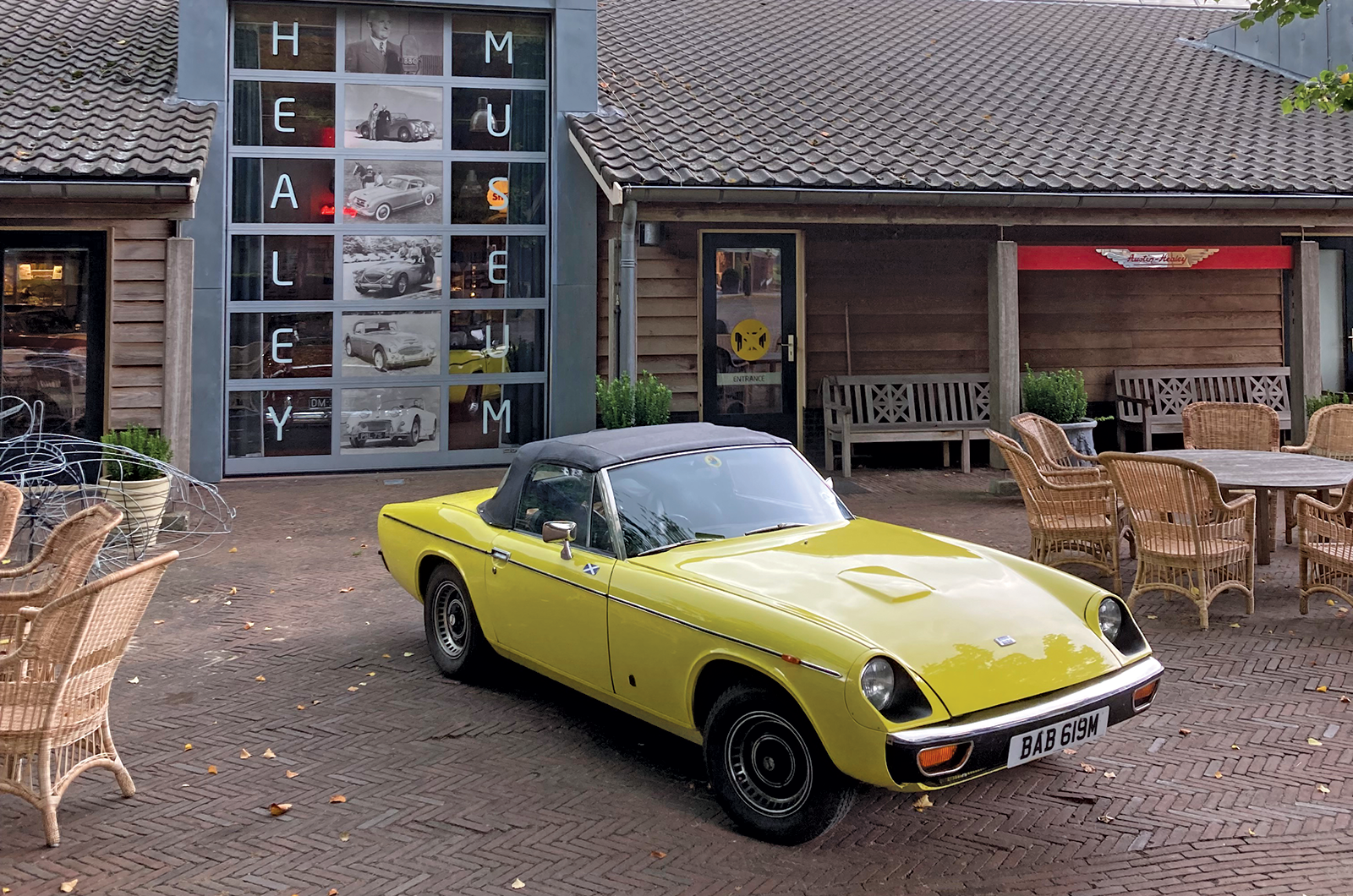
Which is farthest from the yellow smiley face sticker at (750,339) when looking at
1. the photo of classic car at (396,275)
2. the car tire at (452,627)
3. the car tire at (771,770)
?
the car tire at (771,770)

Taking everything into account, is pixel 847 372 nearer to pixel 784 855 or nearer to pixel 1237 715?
pixel 1237 715

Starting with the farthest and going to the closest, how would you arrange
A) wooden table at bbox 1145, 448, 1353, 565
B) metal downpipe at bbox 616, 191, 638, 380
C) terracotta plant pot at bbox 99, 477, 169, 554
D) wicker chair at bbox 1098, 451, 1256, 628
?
metal downpipe at bbox 616, 191, 638, 380 → terracotta plant pot at bbox 99, 477, 169, 554 → wooden table at bbox 1145, 448, 1353, 565 → wicker chair at bbox 1098, 451, 1256, 628

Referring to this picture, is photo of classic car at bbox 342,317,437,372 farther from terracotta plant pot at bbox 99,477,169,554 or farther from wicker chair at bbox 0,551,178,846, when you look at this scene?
wicker chair at bbox 0,551,178,846

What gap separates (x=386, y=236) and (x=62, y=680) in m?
9.46

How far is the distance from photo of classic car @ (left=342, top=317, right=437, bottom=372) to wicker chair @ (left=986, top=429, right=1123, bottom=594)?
735 centimetres

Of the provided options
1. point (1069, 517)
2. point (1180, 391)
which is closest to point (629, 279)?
point (1069, 517)

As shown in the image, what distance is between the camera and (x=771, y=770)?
407 centimetres

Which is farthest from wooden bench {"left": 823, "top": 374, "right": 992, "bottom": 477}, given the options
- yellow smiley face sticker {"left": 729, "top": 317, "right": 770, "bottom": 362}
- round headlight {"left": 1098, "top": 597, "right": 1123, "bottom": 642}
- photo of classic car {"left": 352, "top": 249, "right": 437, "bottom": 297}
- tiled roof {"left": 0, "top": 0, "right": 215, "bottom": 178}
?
round headlight {"left": 1098, "top": 597, "right": 1123, "bottom": 642}

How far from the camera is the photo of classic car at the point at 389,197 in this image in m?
12.9

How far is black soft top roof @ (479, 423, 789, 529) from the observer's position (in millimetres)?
5199

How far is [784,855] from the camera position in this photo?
12.9ft

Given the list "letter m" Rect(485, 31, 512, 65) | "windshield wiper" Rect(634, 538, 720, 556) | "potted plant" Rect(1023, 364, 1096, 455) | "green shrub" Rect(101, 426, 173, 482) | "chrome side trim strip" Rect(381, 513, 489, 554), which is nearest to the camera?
"windshield wiper" Rect(634, 538, 720, 556)

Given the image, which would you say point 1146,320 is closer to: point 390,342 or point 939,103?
point 939,103

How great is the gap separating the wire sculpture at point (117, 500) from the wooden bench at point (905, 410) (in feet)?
22.1
